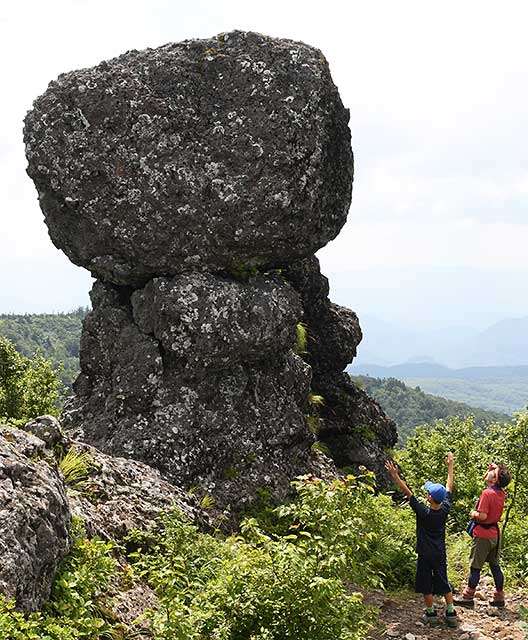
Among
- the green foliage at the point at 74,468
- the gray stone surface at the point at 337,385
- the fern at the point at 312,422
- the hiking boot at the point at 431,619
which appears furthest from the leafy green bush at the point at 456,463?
the green foliage at the point at 74,468

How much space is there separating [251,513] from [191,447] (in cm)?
261

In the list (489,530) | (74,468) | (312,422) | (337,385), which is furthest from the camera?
(337,385)

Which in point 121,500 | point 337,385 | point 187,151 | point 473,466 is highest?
point 187,151

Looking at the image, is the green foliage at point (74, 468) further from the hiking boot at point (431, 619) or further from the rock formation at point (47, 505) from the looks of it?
the hiking boot at point (431, 619)

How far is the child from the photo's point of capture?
40.4 ft

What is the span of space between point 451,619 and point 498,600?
1.64m

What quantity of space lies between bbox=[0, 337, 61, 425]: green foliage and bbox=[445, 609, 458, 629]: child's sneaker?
1852 cm

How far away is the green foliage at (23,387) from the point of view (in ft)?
84.8

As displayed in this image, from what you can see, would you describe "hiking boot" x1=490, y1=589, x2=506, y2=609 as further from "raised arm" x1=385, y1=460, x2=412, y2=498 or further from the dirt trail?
"raised arm" x1=385, y1=460, x2=412, y2=498

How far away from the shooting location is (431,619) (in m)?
12.4

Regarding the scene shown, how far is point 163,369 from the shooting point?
19.3 m

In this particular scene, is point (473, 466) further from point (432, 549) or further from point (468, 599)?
point (432, 549)

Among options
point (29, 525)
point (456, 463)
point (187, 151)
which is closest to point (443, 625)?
point (29, 525)

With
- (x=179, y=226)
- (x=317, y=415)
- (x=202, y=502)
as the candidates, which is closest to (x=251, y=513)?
(x=202, y=502)
